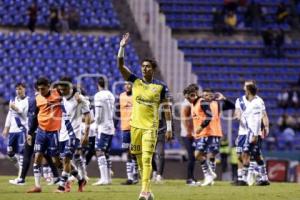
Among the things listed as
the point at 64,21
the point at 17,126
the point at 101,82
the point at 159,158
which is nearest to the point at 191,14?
the point at 64,21

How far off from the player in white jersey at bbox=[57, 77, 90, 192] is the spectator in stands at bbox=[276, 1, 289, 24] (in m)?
25.3

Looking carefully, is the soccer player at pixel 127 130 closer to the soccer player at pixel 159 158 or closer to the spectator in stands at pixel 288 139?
the soccer player at pixel 159 158

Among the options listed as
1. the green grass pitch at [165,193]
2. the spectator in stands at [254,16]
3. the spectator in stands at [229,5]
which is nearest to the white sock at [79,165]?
the green grass pitch at [165,193]

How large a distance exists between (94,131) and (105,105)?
57.1 inches

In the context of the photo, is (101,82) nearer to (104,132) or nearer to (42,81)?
(104,132)

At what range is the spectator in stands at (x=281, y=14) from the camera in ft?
153

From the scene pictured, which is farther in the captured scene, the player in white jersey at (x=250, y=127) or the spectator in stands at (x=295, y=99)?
the spectator in stands at (x=295, y=99)

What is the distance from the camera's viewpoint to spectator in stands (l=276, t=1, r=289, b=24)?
46513 mm

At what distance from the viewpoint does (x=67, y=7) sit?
4391cm

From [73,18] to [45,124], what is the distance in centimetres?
2190

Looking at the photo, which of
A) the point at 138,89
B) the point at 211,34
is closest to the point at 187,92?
the point at 138,89

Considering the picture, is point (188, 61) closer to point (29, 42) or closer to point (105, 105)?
point (29, 42)

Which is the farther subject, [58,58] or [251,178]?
[58,58]

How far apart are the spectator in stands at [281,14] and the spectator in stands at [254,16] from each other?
0.79 metres
